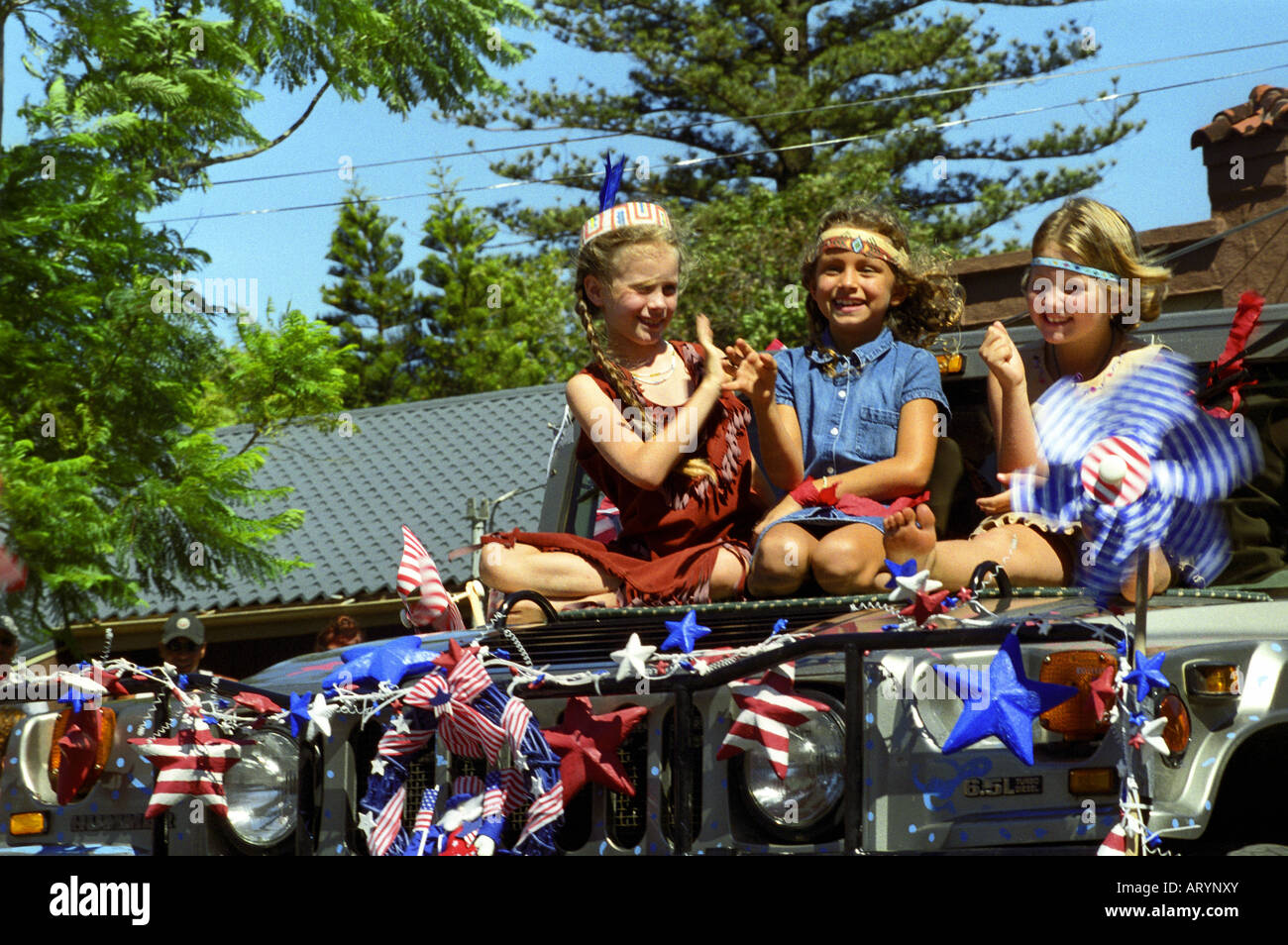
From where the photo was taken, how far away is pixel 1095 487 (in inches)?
115

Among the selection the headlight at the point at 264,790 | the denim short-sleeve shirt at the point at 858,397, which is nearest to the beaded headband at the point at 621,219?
the denim short-sleeve shirt at the point at 858,397

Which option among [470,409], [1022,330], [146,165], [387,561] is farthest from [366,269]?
[1022,330]

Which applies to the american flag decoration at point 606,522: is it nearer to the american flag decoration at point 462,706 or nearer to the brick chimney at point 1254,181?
the american flag decoration at point 462,706

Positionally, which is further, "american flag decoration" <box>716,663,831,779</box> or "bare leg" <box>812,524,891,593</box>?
"bare leg" <box>812,524,891,593</box>

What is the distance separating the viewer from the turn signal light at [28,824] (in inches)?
156

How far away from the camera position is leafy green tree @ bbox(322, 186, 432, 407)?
38656mm

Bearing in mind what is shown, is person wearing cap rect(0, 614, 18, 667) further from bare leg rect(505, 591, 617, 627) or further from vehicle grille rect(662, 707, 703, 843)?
vehicle grille rect(662, 707, 703, 843)

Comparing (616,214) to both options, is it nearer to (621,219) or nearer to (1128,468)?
(621,219)

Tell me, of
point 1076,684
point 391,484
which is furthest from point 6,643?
point 391,484

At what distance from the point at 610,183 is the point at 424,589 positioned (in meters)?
1.46

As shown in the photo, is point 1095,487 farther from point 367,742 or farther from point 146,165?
point 146,165

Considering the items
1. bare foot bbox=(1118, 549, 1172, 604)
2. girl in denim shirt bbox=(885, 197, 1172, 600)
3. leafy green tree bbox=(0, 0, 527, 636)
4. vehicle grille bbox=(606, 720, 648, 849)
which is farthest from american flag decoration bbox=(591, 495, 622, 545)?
leafy green tree bbox=(0, 0, 527, 636)

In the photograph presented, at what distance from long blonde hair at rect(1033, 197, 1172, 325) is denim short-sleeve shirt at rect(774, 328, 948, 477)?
1.53 ft

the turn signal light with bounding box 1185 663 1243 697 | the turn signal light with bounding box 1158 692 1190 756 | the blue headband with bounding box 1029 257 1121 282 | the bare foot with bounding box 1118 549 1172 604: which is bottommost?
the turn signal light with bounding box 1158 692 1190 756
